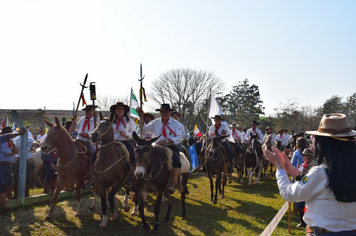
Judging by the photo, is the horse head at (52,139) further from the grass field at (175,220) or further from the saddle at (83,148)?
the grass field at (175,220)

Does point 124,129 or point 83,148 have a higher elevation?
point 124,129

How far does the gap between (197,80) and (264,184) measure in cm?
3201

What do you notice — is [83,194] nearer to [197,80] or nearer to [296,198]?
[296,198]

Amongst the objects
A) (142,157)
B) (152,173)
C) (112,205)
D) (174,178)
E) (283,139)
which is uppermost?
(142,157)

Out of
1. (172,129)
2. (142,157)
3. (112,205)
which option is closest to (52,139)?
(112,205)

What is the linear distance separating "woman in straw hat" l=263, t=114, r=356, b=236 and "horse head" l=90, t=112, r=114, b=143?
522 centimetres

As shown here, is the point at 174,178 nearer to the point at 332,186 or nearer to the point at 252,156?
the point at 332,186

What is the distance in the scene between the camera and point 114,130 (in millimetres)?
8414

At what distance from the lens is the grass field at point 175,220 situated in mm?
7109

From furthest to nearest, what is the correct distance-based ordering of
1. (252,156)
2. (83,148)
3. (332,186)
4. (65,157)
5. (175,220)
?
(252,156) → (83,148) → (175,220) → (65,157) → (332,186)

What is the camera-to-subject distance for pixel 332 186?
8.37 feet

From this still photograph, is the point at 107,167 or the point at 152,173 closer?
the point at 152,173

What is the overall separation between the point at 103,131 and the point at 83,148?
1.63 m

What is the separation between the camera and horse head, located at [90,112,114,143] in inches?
279
